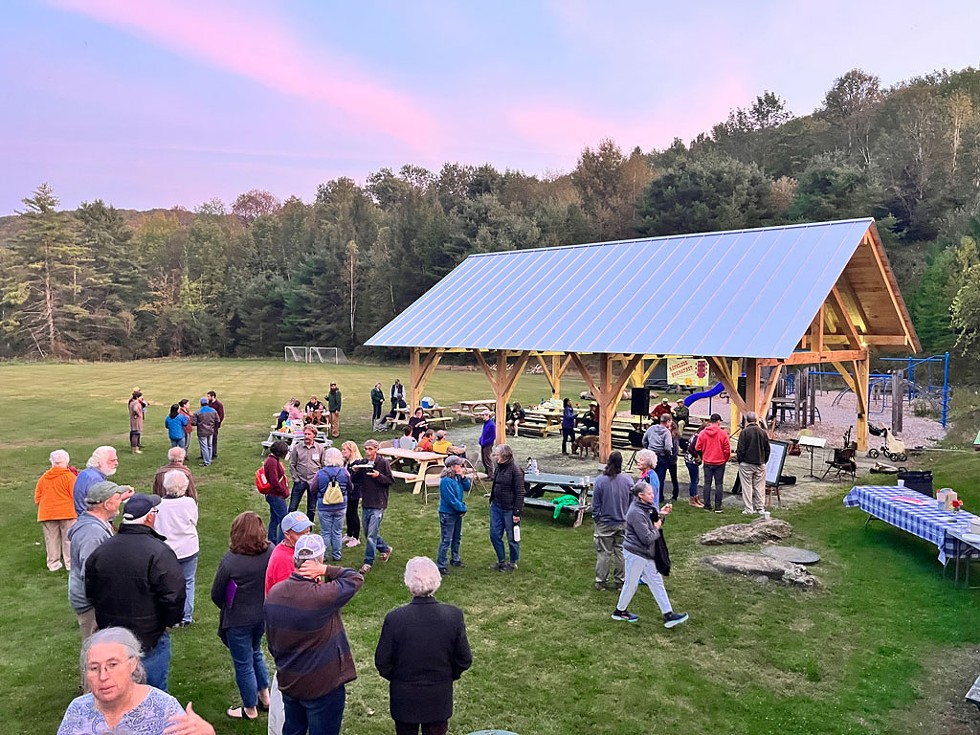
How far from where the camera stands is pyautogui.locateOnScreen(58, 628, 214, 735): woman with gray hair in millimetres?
2646

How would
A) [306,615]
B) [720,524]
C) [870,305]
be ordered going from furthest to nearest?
[870,305]
[720,524]
[306,615]

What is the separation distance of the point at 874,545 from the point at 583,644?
5263 millimetres

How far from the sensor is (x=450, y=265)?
50719 millimetres

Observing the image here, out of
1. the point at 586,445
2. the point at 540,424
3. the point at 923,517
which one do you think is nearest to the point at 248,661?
the point at 923,517

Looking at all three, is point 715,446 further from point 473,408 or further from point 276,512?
point 473,408

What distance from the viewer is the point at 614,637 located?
263 inches

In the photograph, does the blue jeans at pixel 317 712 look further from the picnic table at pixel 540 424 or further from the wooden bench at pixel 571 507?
the picnic table at pixel 540 424

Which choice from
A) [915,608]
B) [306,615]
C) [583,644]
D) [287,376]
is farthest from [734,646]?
[287,376]

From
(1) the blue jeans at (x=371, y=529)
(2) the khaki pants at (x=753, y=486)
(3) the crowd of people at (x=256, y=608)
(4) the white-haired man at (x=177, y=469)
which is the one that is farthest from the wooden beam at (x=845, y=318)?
(4) the white-haired man at (x=177, y=469)

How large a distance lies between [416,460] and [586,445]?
15.7 ft

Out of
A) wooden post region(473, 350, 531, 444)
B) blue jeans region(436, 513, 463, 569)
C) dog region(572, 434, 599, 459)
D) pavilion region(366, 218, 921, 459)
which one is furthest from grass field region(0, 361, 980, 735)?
wooden post region(473, 350, 531, 444)

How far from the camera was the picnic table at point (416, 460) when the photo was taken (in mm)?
12500

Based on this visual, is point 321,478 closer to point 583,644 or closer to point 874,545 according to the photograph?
point 583,644

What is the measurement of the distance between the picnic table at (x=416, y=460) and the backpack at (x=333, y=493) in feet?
13.6
